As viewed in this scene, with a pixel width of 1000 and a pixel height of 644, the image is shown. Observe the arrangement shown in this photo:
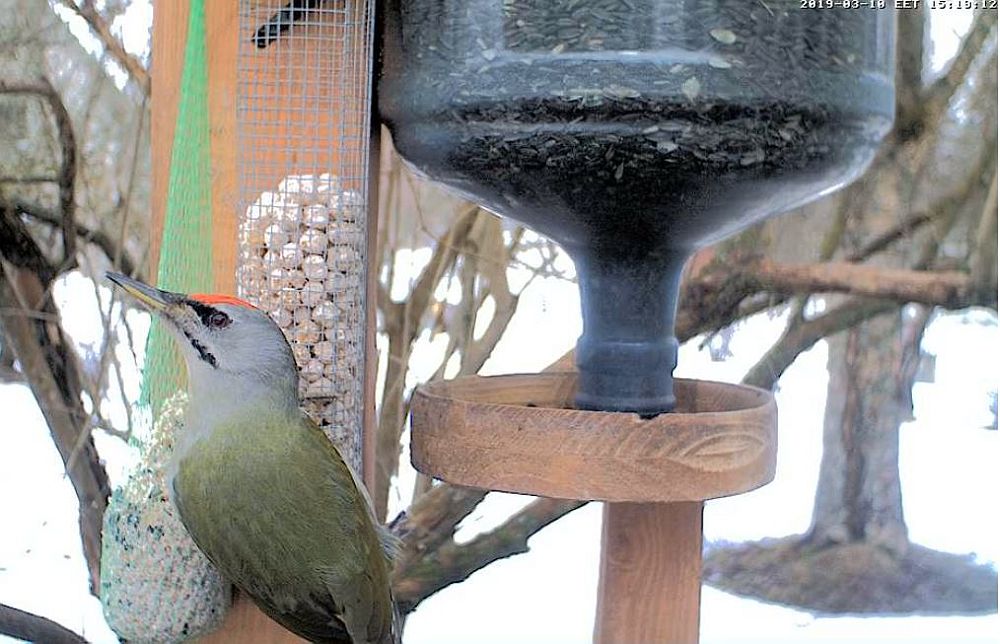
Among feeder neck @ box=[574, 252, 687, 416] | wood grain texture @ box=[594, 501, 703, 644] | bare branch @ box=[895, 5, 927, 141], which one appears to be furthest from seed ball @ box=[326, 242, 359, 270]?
bare branch @ box=[895, 5, 927, 141]

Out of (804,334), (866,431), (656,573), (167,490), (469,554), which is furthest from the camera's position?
(866,431)

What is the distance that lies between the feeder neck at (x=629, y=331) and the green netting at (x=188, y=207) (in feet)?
1.16

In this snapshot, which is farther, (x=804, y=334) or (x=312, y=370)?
(x=804, y=334)

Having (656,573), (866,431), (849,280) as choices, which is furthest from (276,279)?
(866,431)

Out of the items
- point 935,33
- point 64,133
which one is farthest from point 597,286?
point 935,33

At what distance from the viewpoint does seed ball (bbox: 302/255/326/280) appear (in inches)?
41.0

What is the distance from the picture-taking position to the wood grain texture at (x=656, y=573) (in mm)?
1151

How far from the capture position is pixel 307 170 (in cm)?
106

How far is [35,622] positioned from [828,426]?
1480mm

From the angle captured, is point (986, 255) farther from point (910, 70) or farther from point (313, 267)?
point (313, 267)

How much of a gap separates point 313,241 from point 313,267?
2cm

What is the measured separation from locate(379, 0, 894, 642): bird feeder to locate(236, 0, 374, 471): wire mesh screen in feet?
0.15

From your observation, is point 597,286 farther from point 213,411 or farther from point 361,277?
point 213,411

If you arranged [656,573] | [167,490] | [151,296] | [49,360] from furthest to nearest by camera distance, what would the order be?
[49,360]
[656,573]
[167,490]
[151,296]
